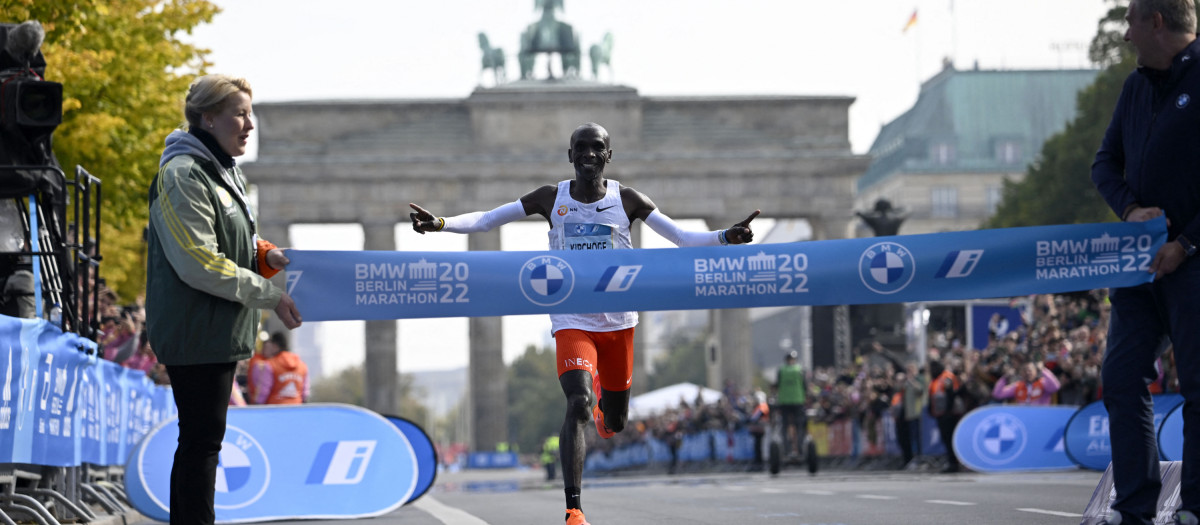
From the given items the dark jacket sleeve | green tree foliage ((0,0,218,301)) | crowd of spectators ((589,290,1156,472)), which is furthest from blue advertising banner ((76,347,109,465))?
crowd of spectators ((589,290,1156,472))

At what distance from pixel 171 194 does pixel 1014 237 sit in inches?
158

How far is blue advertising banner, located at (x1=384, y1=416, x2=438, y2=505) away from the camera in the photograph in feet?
36.9

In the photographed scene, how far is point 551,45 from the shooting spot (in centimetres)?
7050

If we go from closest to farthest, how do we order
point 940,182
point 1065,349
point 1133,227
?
point 1133,227 → point 1065,349 → point 940,182

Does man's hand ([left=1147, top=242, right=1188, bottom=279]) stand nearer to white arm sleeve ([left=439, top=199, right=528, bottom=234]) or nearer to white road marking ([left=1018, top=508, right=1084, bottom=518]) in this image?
white arm sleeve ([left=439, top=199, right=528, bottom=234])

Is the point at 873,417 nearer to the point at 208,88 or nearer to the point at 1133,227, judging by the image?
the point at 1133,227

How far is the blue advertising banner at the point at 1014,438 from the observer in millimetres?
17594

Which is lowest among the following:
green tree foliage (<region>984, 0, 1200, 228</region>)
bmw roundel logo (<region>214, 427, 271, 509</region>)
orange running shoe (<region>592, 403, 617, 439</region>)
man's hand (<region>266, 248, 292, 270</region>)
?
bmw roundel logo (<region>214, 427, 271, 509</region>)

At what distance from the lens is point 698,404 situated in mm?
41156

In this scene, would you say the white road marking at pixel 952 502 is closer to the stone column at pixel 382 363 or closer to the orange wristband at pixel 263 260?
the orange wristband at pixel 263 260

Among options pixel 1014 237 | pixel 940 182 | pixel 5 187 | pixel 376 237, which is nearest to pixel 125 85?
pixel 5 187

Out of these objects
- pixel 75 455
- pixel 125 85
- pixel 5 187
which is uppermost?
pixel 125 85

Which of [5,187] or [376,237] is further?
[376,237]

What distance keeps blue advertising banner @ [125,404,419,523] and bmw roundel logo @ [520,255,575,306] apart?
10.7ft
